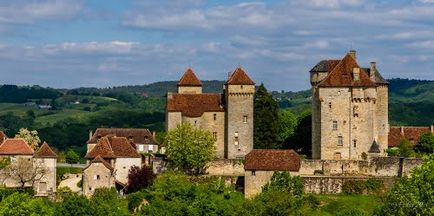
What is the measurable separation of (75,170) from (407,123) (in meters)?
80.6

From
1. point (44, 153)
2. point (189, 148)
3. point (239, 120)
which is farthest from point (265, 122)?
point (44, 153)

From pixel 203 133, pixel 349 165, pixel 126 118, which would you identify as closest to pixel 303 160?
pixel 349 165

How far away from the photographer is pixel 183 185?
72.4m

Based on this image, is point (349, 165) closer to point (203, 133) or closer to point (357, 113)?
point (357, 113)

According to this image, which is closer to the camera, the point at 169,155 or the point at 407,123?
the point at 169,155

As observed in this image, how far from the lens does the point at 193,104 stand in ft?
281

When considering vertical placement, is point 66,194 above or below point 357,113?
below

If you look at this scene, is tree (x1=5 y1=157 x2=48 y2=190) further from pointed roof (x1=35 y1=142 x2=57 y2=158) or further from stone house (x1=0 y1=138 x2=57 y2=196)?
pointed roof (x1=35 y1=142 x2=57 y2=158)

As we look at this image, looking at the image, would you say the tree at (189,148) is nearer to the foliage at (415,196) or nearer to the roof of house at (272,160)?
the roof of house at (272,160)

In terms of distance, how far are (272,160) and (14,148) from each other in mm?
22330

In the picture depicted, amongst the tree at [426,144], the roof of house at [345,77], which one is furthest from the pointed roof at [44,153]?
the tree at [426,144]

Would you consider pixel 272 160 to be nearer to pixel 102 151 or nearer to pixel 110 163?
pixel 110 163

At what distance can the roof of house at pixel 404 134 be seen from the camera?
86131 mm

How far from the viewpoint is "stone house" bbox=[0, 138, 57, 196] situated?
7850cm
